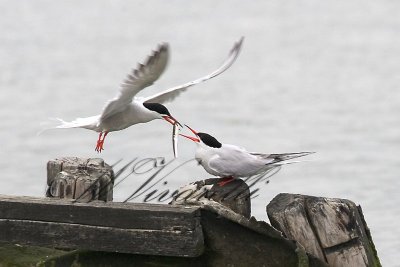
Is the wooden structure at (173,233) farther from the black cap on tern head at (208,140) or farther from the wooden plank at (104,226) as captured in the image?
the black cap on tern head at (208,140)

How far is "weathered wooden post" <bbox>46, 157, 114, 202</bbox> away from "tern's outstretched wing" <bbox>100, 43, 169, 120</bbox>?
2.95ft

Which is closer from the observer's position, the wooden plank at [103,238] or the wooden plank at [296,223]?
the wooden plank at [103,238]

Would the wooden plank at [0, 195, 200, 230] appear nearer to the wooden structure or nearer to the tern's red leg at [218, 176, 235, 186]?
the wooden structure

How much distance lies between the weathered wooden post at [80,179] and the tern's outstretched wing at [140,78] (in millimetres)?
899

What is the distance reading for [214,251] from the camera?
6.25 metres

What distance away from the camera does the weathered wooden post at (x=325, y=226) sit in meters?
6.31

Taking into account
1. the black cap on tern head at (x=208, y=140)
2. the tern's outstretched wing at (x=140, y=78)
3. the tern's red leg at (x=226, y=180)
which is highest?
the tern's outstretched wing at (x=140, y=78)

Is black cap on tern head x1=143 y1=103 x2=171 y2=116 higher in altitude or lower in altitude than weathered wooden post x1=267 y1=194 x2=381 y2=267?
higher

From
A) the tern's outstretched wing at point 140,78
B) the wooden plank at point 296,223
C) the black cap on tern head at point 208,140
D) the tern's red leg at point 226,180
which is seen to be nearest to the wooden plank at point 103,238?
the wooden plank at point 296,223

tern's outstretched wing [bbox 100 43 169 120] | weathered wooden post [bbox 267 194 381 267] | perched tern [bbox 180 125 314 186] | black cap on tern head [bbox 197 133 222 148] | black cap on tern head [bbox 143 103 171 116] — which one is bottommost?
weathered wooden post [bbox 267 194 381 267]

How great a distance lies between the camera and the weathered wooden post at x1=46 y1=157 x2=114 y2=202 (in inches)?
266

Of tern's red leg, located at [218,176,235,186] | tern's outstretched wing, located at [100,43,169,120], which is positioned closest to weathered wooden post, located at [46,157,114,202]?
tern's red leg, located at [218,176,235,186]

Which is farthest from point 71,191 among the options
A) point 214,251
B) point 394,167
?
point 394,167

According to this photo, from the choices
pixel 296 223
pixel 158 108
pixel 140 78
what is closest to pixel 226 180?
pixel 296 223
